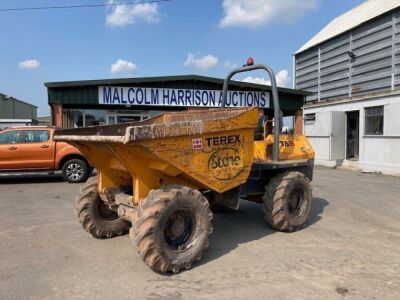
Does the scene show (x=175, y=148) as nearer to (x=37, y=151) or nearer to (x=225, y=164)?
(x=225, y=164)

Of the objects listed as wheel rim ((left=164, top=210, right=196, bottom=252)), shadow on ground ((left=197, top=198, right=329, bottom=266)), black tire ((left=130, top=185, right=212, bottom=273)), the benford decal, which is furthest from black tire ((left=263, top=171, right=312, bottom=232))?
wheel rim ((left=164, top=210, right=196, bottom=252))

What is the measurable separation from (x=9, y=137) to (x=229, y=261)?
9378 millimetres

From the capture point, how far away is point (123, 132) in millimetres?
4574

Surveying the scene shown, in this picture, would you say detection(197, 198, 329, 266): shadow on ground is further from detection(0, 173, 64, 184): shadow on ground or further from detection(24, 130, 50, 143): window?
detection(0, 173, 64, 184): shadow on ground

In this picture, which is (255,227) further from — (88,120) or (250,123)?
(88,120)

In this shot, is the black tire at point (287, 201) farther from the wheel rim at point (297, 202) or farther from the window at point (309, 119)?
the window at point (309, 119)

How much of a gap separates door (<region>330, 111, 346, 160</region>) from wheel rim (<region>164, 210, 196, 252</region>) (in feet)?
45.2

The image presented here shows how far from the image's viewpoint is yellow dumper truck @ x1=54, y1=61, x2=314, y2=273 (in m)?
4.45

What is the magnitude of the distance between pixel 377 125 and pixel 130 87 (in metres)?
9.77

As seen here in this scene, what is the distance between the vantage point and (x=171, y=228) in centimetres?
473

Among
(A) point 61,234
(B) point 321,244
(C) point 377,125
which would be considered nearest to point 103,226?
(A) point 61,234

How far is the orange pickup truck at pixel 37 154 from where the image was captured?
11.9m

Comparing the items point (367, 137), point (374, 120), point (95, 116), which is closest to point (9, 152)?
point (95, 116)

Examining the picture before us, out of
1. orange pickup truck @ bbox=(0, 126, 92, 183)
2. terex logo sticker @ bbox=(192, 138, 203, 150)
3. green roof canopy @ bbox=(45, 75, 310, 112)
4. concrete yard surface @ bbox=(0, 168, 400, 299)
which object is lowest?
concrete yard surface @ bbox=(0, 168, 400, 299)
